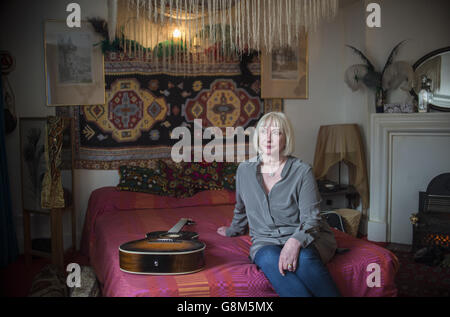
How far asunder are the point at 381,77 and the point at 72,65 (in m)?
3.12

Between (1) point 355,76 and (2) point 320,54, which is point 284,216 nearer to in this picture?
(1) point 355,76

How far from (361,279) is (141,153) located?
8.56 feet

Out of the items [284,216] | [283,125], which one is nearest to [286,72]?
[283,125]

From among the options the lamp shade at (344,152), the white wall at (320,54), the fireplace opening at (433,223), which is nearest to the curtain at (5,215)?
the white wall at (320,54)

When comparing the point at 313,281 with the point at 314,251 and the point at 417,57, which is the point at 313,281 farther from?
the point at 417,57

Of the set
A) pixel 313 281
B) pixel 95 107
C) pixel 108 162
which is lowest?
pixel 313 281

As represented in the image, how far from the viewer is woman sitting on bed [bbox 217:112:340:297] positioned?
1779mm

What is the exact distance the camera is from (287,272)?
1794 mm

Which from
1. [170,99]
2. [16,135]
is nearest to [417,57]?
[170,99]

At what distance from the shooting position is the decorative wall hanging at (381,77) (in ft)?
12.5

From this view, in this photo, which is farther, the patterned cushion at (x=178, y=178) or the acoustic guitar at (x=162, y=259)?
the patterned cushion at (x=178, y=178)

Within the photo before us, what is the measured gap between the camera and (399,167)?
3.99 metres

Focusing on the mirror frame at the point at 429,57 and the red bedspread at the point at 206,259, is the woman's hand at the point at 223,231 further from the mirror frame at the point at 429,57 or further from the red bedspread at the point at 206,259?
the mirror frame at the point at 429,57

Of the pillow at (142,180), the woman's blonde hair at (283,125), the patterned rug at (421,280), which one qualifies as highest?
the woman's blonde hair at (283,125)
